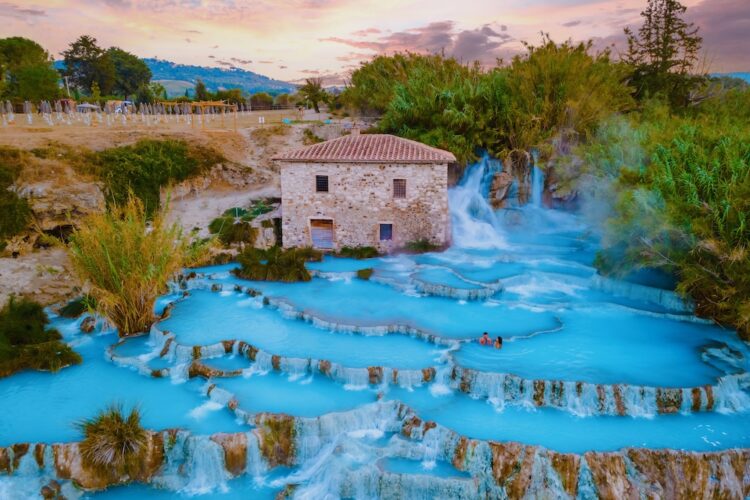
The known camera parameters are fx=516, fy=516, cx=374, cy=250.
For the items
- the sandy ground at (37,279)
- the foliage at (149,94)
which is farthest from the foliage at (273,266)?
the foliage at (149,94)

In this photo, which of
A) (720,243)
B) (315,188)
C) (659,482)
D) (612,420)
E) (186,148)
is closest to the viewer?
(659,482)

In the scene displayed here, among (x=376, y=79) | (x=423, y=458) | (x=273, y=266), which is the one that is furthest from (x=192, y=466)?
(x=376, y=79)

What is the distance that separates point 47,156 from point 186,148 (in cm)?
672

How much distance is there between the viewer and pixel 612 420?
12.0m

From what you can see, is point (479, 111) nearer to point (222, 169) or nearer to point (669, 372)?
point (222, 169)

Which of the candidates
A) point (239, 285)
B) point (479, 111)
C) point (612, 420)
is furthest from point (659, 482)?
point (479, 111)

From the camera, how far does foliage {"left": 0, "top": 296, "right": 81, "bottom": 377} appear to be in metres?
14.5

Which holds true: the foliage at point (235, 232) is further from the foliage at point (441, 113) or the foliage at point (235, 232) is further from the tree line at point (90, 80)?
the tree line at point (90, 80)

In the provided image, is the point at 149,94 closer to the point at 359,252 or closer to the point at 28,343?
the point at 359,252

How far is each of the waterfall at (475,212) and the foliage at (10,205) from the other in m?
19.1

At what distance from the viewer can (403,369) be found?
13.6m

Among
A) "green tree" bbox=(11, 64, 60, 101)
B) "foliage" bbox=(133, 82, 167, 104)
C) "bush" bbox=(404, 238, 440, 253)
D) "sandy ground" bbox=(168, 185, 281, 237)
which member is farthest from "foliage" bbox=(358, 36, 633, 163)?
"foliage" bbox=(133, 82, 167, 104)

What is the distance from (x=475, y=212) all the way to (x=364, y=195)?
7.06m

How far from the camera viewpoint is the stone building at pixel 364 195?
2366cm
